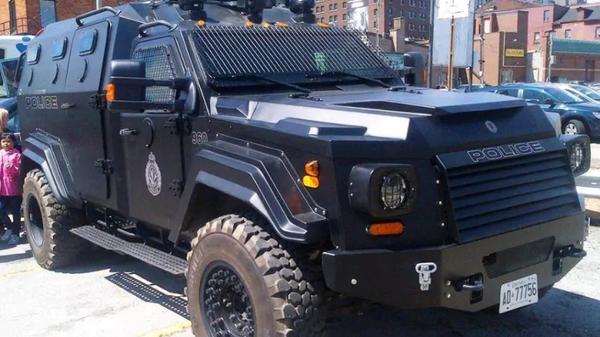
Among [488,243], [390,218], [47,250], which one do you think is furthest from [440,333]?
[47,250]

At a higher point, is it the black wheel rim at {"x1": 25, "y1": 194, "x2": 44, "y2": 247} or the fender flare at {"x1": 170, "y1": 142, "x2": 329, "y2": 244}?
the fender flare at {"x1": 170, "y1": 142, "x2": 329, "y2": 244}

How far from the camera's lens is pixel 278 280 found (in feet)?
11.0

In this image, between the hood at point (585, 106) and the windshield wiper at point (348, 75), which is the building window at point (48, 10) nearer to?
the hood at point (585, 106)

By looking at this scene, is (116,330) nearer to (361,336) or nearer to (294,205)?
(361,336)

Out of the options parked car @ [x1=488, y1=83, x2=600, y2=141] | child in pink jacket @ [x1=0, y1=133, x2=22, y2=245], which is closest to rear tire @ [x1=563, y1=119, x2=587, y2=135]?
parked car @ [x1=488, y1=83, x2=600, y2=141]

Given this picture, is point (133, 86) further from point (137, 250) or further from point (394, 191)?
point (394, 191)

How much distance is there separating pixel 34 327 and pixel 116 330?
65 centimetres

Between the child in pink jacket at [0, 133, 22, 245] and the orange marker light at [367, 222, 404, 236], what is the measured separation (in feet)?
17.5

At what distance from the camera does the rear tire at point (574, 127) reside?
16531mm

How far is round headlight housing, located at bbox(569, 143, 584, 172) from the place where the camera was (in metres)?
4.32

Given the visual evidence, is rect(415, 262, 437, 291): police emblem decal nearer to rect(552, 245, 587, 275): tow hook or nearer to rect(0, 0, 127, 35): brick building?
rect(552, 245, 587, 275): tow hook

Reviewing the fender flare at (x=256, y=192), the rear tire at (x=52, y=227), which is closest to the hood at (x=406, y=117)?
the fender flare at (x=256, y=192)

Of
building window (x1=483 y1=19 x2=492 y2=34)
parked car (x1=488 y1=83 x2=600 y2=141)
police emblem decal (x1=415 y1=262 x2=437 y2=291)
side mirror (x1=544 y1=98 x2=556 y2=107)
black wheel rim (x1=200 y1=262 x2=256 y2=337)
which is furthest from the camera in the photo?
building window (x1=483 y1=19 x2=492 y2=34)

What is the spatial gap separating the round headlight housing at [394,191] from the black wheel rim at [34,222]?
458 centimetres
